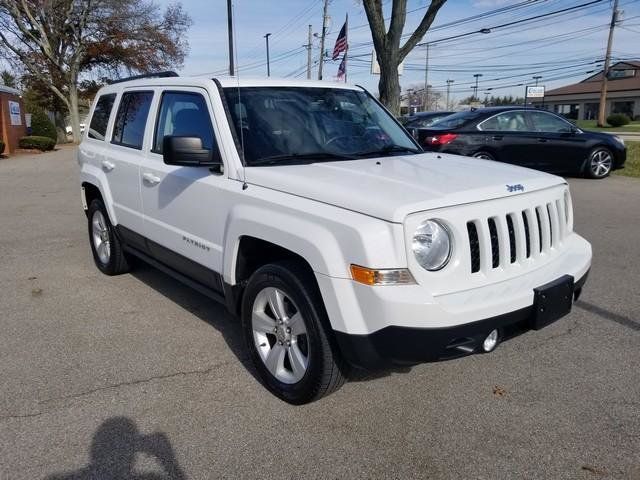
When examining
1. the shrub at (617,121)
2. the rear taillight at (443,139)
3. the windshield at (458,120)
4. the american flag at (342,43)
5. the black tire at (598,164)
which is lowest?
the shrub at (617,121)

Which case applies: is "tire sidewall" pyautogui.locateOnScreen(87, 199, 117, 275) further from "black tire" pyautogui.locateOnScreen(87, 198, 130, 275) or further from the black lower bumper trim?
the black lower bumper trim

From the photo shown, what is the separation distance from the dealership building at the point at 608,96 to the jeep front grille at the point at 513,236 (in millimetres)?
63840

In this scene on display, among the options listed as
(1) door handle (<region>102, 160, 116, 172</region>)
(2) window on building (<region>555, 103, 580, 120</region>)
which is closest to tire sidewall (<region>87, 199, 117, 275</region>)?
(1) door handle (<region>102, 160, 116, 172</region>)

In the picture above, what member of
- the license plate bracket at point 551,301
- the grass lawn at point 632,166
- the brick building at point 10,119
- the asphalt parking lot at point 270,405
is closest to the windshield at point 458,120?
the grass lawn at point 632,166

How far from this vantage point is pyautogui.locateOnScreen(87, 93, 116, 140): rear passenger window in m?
5.56

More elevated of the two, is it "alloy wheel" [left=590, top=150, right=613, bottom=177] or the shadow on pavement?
"alloy wheel" [left=590, top=150, right=613, bottom=177]

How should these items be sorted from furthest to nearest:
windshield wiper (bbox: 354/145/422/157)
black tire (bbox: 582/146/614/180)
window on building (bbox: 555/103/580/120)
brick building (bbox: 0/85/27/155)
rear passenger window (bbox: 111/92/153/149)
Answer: window on building (bbox: 555/103/580/120) → brick building (bbox: 0/85/27/155) → black tire (bbox: 582/146/614/180) → rear passenger window (bbox: 111/92/153/149) → windshield wiper (bbox: 354/145/422/157)

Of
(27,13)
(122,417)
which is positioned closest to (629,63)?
(27,13)

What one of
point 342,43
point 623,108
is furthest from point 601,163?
point 623,108

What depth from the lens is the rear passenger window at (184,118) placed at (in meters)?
3.92

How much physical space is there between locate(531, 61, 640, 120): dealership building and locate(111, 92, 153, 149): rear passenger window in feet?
207

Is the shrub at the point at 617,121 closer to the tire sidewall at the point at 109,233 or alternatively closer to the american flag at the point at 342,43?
the american flag at the point at 342,43

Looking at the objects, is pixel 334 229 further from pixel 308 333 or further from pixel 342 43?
pixel 342 43

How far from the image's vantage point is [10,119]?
2706cm
